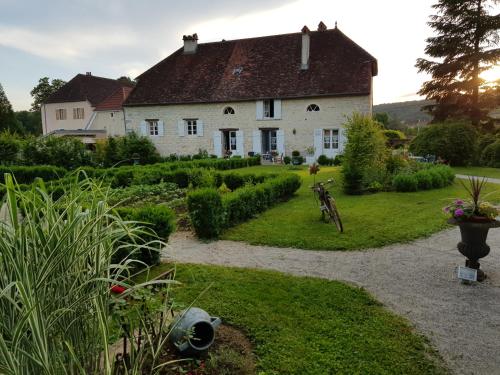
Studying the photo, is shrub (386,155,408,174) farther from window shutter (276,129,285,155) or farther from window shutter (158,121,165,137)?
window shutter (158,121,165,137)

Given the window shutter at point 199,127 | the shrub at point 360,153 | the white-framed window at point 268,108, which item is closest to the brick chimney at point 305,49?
the white-framed window at point 268,108

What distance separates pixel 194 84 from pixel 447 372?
24.2 metres

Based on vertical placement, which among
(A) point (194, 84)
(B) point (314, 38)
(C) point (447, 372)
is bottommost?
(C) point (447, 372)

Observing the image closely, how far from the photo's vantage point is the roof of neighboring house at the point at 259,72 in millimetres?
22000

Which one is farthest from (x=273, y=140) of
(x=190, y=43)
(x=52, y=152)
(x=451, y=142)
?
(x=52, y=152)

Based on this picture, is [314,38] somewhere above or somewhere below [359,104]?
above

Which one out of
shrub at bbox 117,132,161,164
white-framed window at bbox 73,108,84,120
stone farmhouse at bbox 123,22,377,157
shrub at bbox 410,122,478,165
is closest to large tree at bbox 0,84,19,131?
white-framed window at bbox 73,108,84,120

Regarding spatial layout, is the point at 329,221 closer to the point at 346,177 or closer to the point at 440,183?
the point at 346,177

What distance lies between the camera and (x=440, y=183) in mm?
11969

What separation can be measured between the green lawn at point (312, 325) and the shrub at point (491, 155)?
18785mm

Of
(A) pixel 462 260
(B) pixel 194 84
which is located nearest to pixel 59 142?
(B) pixel 194 84

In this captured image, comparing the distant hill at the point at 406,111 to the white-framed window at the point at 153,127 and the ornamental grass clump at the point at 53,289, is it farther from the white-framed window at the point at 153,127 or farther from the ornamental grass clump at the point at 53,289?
the ornamental grass clump at the point at 53,289

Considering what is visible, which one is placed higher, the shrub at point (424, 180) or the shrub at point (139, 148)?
the shrub at point (139, 148)

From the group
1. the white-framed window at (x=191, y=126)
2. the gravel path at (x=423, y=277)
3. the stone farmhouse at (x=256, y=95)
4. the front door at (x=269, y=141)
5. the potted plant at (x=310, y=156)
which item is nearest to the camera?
the gravel path at (x=423, y=277)
